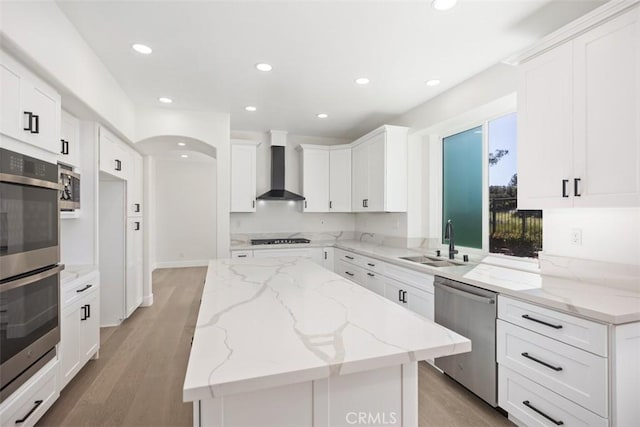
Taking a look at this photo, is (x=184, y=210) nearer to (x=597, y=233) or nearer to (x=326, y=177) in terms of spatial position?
(x=326, y=177)

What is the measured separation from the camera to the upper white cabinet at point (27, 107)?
62.0 inches

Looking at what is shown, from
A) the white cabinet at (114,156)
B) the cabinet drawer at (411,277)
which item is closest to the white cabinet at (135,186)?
the white cabinet at (114,156)

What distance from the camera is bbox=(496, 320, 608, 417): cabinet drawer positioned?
1.49m

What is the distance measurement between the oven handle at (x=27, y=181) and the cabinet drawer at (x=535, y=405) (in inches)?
116

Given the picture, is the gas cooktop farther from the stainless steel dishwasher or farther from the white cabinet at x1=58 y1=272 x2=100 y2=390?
the stainless steel dishwasher

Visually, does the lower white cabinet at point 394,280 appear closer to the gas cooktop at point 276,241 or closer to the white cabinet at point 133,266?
the gas cooktop at point 276,241

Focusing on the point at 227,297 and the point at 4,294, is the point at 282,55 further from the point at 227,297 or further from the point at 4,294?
the point at 4,294

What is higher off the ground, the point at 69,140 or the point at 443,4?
the point at 443,4

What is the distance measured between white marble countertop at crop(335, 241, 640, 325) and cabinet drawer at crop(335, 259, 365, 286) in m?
1.31

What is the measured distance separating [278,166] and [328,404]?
415 centimetres

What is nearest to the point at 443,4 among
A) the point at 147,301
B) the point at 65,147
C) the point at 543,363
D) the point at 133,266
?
the point at 543,363

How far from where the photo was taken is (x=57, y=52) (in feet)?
6.42

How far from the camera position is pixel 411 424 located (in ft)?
3.57

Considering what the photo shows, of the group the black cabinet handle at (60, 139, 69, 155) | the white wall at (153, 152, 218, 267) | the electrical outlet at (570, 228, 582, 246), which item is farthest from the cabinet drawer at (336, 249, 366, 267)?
the white wall at (153, 152, 218, 267)
